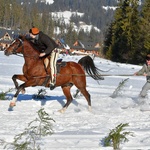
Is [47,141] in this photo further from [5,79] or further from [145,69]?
[5,79]

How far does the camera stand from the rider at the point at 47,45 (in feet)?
35.0

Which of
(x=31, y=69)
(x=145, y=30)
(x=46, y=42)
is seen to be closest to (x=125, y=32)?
(x=145, y=30)

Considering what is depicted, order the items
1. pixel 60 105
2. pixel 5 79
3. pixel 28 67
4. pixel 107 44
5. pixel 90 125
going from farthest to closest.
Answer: pixel 107 44
pixel 5 79
pixel 60 105
pixel 28 67
pixel 90 125

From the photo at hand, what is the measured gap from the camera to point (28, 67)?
10.8 metres

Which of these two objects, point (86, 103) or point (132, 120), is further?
point (86, 103)

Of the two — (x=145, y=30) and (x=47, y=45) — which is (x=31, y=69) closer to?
(x=47, y=45)

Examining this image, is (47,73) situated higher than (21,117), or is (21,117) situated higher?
(47,73)

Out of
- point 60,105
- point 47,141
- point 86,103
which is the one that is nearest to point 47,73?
point 60,105

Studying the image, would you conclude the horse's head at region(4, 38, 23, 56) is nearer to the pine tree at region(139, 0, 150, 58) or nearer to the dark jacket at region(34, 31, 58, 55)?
the dark jacket at region(34, 31, 58, 55)

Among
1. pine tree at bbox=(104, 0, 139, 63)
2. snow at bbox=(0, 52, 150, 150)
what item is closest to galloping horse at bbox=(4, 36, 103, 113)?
snow at bbox=(0, 52, 150, 150)

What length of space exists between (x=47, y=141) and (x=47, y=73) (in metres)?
4.64

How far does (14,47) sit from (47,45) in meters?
0.96

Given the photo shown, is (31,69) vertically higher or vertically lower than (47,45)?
lower

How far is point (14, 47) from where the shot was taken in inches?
419
